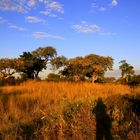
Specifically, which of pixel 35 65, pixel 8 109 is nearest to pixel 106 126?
pixel 8 109

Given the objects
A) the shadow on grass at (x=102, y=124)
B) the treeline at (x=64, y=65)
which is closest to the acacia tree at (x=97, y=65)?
the treeline at (x=64, y=65)

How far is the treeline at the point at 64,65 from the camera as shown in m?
40.2

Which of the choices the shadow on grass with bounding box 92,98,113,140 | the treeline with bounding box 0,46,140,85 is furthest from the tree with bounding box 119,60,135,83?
the shadow on grass with bounding box 92,98,113,140

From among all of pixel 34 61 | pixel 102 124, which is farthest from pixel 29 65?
pixel 102 124

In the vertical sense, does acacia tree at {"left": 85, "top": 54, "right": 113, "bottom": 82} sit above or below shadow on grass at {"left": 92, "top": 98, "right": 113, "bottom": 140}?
above

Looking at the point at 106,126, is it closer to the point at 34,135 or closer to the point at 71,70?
the point at 34,135

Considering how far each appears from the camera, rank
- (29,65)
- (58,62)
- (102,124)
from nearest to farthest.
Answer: (102,124) → (29,65) → (58,62)

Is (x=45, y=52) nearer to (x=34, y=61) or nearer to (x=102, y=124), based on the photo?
(x=34, y=61)

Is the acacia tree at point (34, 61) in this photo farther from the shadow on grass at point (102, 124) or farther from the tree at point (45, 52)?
the shadow on grass at point (102, 124)

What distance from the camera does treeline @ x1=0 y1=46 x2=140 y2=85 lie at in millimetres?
40250

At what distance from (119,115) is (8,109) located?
11.2ft

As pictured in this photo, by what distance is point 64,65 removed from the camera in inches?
1827

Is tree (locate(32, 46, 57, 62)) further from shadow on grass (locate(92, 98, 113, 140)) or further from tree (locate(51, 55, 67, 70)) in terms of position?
shadow on grass (locate(92, 98, 113, 140))

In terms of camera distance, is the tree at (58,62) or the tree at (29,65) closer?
the tree at (29,65)
